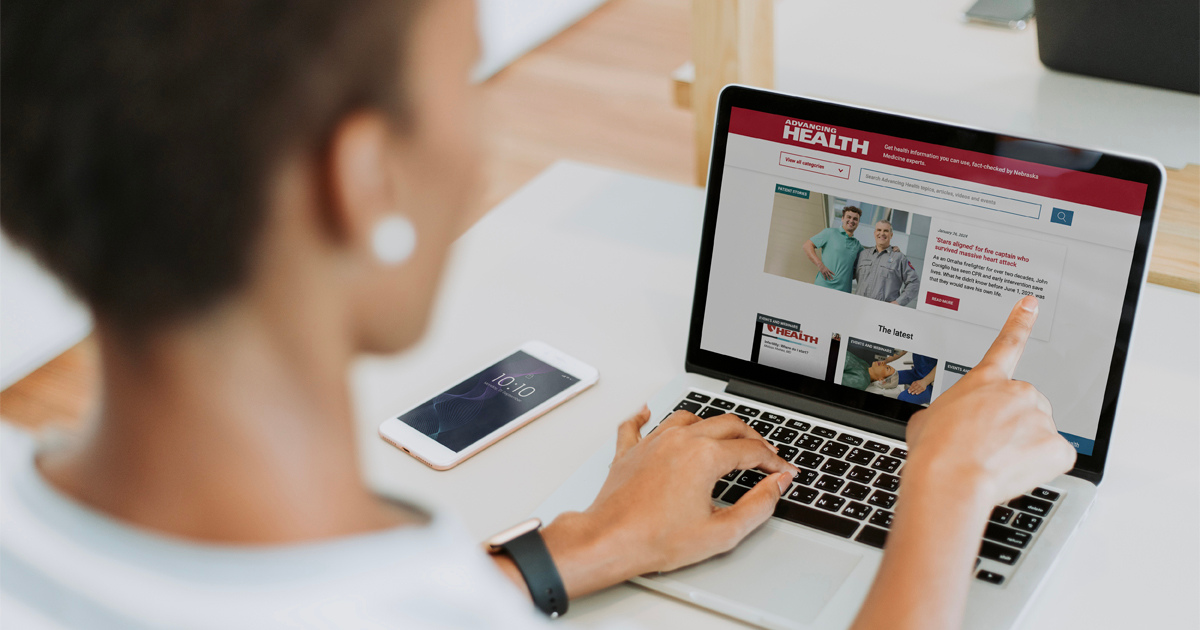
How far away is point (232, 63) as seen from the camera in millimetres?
248

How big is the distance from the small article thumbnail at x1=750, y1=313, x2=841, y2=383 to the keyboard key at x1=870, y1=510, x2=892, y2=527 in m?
0.15

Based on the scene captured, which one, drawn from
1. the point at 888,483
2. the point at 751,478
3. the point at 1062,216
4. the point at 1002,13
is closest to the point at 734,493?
the point at 751,478

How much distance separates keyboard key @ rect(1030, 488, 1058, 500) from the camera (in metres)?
0.79

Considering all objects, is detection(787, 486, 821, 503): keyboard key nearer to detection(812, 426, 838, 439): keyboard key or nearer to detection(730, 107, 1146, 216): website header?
detection(812, 426, 838, 439): keyboard key

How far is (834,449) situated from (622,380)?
22 centimetres

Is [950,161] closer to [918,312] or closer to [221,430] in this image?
[918,312]

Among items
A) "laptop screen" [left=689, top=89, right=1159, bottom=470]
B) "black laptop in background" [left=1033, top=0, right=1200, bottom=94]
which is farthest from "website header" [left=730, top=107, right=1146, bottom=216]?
"black laptop in background" [left=1033, top=0, right=1200, bottom=94]

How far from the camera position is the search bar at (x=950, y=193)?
0.80 meters

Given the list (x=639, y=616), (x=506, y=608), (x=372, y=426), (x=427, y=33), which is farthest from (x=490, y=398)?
(x=427, y=33)

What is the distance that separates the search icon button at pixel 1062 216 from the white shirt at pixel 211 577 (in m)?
0.62

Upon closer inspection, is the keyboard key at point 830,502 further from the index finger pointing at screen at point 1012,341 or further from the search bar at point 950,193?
the search bar at point 950,193

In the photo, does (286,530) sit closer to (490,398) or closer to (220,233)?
(220,233)

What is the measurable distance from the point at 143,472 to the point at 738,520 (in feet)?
1.66

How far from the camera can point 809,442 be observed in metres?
0.85
